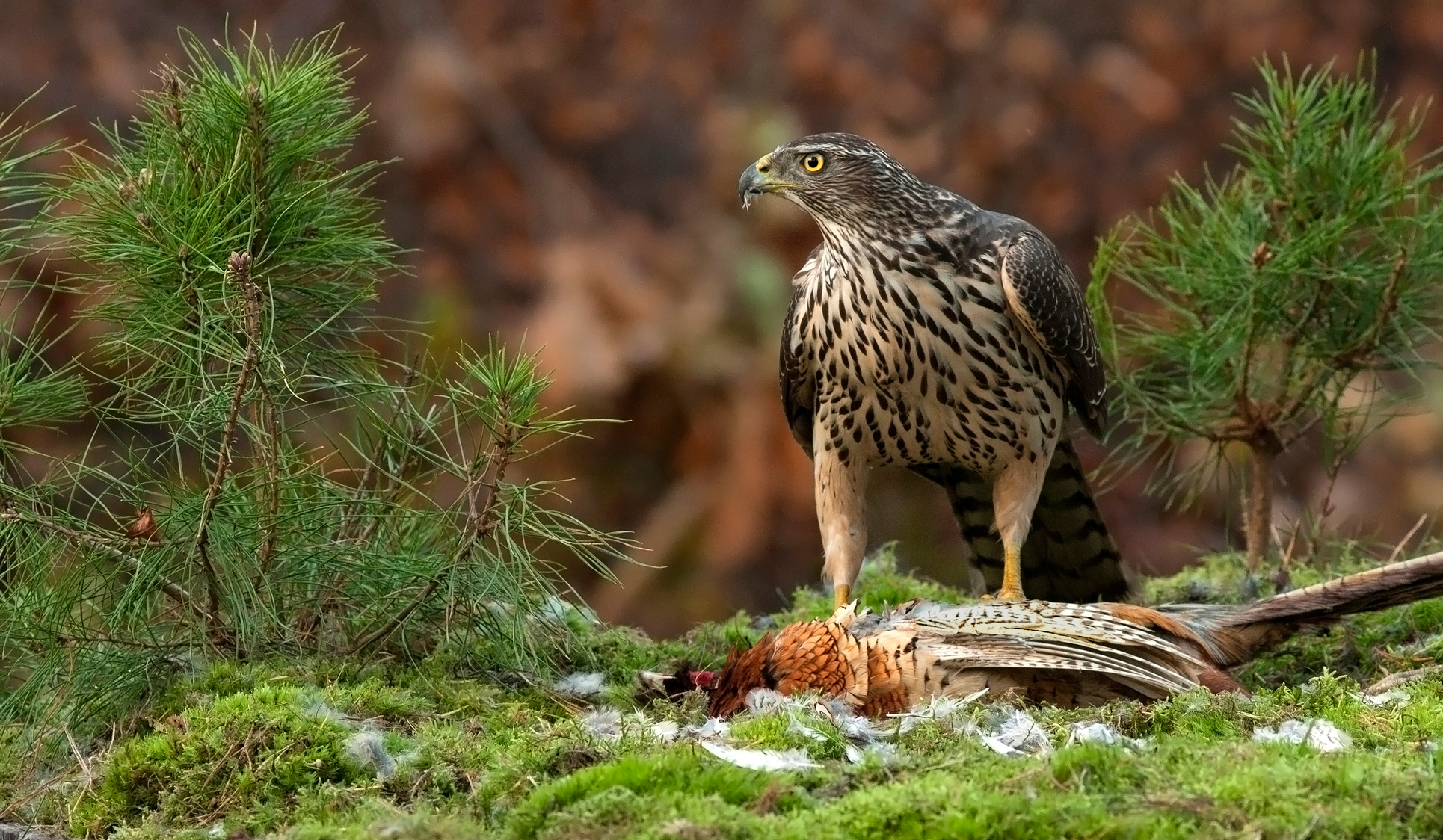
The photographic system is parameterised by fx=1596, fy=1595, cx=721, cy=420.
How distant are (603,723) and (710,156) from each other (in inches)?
292

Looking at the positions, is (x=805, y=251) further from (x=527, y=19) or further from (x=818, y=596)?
(x=818, y=596)

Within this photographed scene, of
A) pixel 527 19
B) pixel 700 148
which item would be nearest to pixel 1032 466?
pixel 700 148

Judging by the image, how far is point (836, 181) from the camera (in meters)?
4.64

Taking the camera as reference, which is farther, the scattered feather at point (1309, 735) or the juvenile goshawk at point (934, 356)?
the juvenile goshawk at point (934, 356)

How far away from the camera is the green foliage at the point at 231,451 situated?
350cm

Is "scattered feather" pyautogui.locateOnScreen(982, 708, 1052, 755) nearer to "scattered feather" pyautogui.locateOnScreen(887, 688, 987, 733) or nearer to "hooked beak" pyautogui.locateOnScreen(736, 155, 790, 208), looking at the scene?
"scattered feather" pyautogui.locateOnScreen(887, 688, 987, 733)

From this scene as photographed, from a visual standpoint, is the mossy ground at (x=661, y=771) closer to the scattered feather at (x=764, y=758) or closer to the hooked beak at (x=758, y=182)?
the scattered feather at (x=764, y=758)

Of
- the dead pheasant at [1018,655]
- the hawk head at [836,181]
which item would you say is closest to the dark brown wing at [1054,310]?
the hawk head at [836,181]

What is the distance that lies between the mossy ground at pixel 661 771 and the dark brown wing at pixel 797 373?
1.23 meters

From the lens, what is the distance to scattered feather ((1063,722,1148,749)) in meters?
3.05

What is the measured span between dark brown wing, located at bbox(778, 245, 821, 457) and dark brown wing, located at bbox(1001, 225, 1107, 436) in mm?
626

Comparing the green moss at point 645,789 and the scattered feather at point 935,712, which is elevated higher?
the scattered feather at point 935,712

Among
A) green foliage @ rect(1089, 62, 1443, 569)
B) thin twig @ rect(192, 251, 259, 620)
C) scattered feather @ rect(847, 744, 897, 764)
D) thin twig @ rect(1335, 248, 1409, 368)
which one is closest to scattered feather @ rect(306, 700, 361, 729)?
thin twig @ rect(192, 251, 259, 620)

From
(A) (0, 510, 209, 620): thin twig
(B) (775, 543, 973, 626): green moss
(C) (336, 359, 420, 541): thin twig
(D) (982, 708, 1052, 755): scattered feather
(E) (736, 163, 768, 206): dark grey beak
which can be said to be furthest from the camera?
(B) (775, 543, 973, 626): green moss
